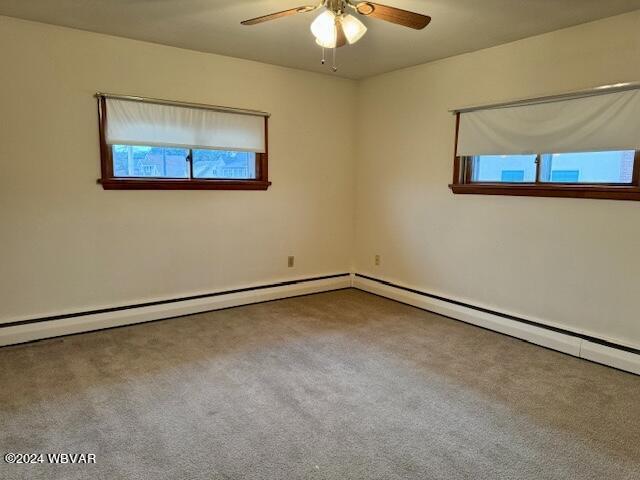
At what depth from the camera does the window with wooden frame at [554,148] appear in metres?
2.90

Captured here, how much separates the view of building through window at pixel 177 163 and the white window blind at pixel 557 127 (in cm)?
207

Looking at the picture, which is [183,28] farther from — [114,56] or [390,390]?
[390,390]

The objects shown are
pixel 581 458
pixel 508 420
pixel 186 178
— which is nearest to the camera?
pixel 581 458

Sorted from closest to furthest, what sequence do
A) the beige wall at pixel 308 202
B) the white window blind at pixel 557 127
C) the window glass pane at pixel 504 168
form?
the white window blind at pixel 557 127, the beige wall at pixel 308 202, the window glass pane at pixel 504 168

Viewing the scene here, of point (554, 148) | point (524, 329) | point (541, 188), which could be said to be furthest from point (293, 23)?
point (524, 329)

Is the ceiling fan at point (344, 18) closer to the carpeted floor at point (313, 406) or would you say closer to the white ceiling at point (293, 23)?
the white ceiling at point (293, 23)

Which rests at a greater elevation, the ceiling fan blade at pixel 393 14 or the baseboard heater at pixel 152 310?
the ceiling fan blade at pixel 393 14

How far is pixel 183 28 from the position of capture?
325 cm

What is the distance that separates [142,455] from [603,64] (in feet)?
11.9

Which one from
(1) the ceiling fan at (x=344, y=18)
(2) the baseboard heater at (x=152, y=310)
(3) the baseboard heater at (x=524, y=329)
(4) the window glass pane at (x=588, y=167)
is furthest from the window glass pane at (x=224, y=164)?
(4) the window glass pane at (x=588, y=167)

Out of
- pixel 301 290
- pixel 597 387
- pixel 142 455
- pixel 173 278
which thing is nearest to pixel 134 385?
pixel 142 455

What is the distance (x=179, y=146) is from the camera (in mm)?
3799

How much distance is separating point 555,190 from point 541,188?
0.11 m

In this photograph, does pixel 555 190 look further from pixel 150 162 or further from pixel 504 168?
pixel 150 162
